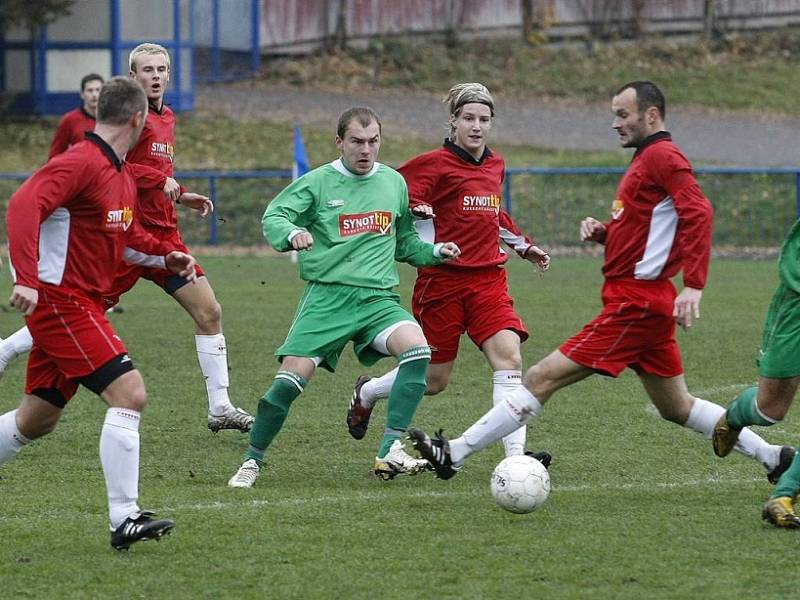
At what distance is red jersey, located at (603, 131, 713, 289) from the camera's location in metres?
6.25

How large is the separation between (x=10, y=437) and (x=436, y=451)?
192 centimetres

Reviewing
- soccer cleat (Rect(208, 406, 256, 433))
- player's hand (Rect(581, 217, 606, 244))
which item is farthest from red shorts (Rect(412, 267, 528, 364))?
soccer cleat (Rect(208, 406, 256, 433))

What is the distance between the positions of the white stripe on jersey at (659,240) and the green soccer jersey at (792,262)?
52cm

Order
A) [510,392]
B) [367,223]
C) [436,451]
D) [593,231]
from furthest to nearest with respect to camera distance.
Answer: [510,392] < [367,223] < [436,451] < [593,231]

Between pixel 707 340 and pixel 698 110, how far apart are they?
18898mm

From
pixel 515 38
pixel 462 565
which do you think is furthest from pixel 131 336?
pixel 515 38

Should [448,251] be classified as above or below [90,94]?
below

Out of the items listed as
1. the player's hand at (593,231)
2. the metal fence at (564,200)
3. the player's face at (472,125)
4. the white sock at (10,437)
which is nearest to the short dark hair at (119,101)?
the white sock at (10,437)

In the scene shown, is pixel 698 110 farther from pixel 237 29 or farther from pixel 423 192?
pixel 423 192

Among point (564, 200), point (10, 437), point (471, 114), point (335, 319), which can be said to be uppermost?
point (471, 114)

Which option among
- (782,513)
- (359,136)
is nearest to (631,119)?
(359,136)

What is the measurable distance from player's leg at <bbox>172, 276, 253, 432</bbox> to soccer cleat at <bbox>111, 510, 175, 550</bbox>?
2.70m

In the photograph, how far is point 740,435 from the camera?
673 centimetres

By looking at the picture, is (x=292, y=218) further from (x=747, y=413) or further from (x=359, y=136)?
(x=747, y=413)
